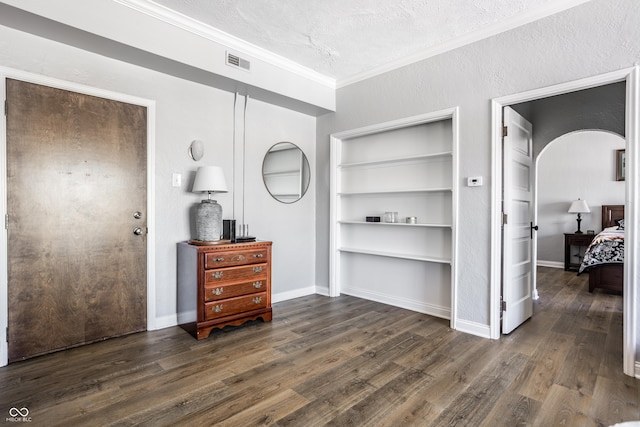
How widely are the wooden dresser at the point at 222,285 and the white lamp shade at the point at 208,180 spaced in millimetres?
505

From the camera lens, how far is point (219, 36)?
3.05m

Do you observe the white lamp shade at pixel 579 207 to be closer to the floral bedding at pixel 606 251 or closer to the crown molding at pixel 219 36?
the floral bedding at pixel 606 251

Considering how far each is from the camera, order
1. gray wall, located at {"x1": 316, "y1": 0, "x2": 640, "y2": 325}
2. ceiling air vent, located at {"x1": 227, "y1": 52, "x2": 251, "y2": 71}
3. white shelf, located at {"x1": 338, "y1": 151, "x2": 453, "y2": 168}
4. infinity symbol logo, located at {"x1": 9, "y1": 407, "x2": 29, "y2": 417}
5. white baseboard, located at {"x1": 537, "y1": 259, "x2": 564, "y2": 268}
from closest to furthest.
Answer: infinity symbol logo, located at {"x1": 9, "y1": 407, "x2": 29, "y2": 417}
gray wall, located at {"x1": 316, "y1": 0, "x2": 640, "y2": 325}
ceiling air vent, located at {"x1": 227, "y1": 52, "x2": 251, "y2": 71}
white shelf, located at {"x1": 338, "y1": 151, "x2": 453, "y2": 168}
white baseboard, located at {"x1": 537, "y1": 259, "x2": 564, "y2": 268}

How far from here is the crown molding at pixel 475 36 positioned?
256 centimetres

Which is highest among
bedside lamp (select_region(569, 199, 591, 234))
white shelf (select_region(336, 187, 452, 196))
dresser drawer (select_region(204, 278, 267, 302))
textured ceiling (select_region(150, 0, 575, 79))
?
textured ceiling (select_region(150, 0, 575, 79))

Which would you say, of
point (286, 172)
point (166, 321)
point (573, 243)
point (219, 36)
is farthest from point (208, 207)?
point (573, 243)

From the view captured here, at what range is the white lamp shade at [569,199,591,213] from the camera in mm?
6199

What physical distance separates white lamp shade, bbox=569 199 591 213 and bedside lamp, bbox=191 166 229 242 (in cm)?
640

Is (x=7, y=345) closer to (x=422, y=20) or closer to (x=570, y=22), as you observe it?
(x=422, y=20)

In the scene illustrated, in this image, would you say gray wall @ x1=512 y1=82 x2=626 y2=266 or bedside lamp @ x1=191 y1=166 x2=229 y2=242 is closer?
bedside lamp @ x1=191 y1=166 x2=229 y2=242

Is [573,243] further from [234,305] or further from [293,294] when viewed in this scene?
[234,305]

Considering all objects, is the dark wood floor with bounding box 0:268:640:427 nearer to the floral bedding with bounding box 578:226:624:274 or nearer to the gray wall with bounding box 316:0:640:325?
the gray wall with bounding box 316:0:640:325

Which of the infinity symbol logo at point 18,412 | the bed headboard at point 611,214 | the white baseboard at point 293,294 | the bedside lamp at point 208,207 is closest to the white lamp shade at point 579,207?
the bed headboard at point 611,214

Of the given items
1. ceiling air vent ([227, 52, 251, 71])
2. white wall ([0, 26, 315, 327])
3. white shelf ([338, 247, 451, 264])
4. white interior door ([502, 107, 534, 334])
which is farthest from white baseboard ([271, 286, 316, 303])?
ceiling air vent ([227, 52, 251, 71])
